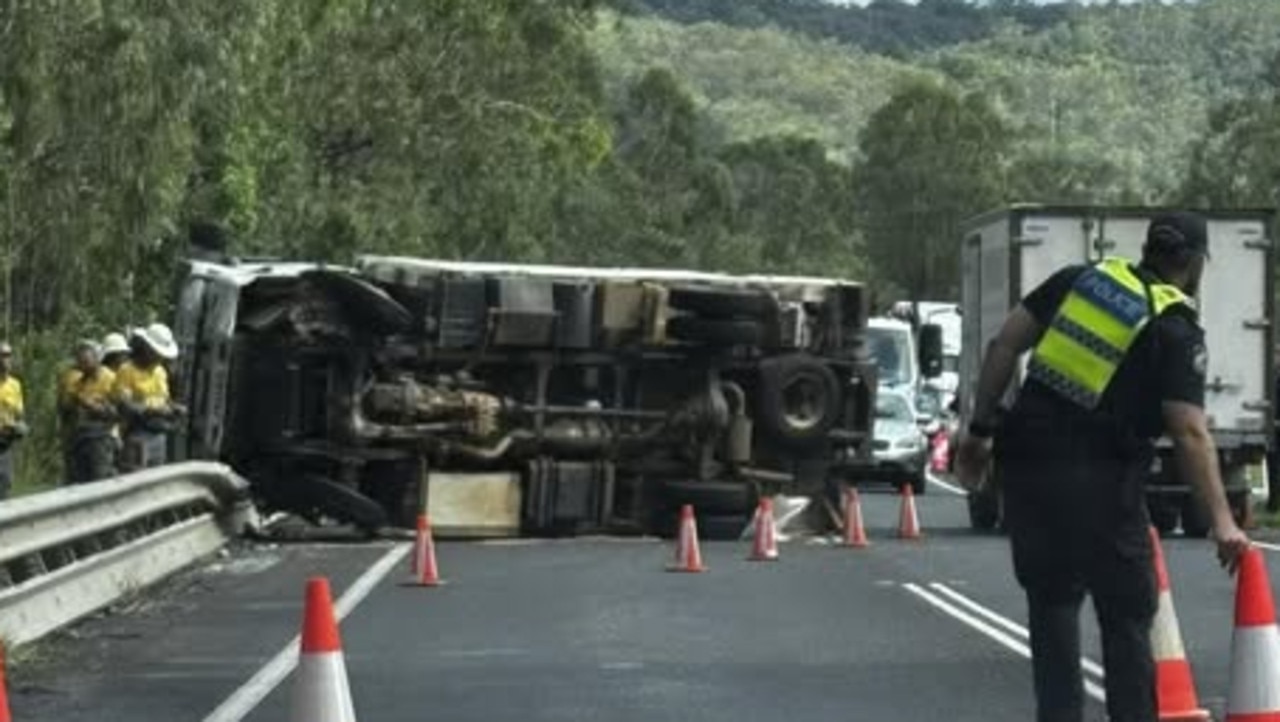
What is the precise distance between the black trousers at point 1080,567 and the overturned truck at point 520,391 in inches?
683

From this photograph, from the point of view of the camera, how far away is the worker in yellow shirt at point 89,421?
24844 mm

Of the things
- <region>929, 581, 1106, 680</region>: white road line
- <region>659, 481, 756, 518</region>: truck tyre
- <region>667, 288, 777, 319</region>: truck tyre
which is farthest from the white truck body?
<region>929, 581, 1106, 680</region>: white road line

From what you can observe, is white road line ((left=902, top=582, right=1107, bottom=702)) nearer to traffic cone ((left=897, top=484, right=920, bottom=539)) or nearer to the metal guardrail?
the metal guardrail

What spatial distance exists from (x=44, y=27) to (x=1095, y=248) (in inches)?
399

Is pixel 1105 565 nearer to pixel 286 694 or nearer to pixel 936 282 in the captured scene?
pixel 286 694

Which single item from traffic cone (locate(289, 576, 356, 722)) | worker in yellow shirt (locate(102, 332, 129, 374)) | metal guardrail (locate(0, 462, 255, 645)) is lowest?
metal guardrail (locate(0, 462, 255, 645))

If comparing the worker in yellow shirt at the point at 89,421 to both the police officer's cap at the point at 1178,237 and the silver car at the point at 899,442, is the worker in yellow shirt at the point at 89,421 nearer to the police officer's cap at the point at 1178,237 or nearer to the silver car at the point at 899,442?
the police officer's cap at the point at 1178,237

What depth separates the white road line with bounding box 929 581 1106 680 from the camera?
14711 mm

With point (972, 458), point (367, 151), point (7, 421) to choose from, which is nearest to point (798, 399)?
point (7, 421)

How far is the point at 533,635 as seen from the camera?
1683 cm

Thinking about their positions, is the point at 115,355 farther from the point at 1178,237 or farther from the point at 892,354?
the point at 892,354

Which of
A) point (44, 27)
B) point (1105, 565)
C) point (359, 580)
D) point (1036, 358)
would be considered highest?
point (44, 27)

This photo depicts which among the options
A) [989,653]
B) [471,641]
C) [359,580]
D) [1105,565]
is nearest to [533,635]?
[471,641]

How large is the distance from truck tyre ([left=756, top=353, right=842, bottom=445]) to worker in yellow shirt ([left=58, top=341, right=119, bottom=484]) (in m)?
6.07
